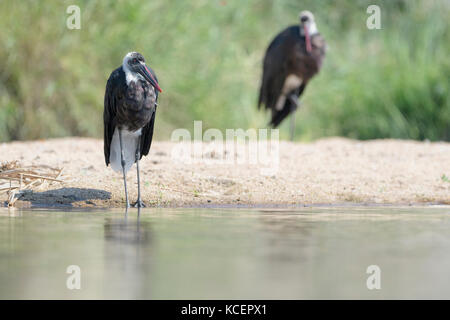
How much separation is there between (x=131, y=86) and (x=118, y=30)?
504 centimetres

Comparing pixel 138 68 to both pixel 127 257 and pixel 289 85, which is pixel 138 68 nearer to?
pixel 127 257

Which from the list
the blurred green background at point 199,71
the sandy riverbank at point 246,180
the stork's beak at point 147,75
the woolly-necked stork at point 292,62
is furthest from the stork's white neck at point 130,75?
the woolly-necked stork at point 292,62

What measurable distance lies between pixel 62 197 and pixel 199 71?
241 inches

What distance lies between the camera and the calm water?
11.4ft

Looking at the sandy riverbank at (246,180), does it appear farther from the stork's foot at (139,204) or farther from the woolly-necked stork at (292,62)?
the woolly-necked stork at (292,62)

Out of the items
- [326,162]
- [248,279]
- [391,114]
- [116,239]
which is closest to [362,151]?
[326,162]

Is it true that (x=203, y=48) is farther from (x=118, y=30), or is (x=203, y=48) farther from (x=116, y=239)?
(x=116, y=239)

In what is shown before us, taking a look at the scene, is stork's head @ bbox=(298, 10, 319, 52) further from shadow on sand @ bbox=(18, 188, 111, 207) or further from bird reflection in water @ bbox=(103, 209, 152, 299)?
bird reflection in water @ bbox=(103, 209, 152, 299)

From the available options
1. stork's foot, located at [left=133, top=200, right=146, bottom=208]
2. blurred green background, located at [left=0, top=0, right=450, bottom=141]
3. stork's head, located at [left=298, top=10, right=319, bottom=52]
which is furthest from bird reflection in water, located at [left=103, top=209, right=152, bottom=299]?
stork's head, located at [left=298, top=10, right=319, bottom=52]

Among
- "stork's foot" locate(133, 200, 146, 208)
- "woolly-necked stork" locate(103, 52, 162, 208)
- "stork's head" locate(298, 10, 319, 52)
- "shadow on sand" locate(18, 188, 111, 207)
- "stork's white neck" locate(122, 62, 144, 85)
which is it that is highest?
"stork's head" locate(298, 10, 319, 52)

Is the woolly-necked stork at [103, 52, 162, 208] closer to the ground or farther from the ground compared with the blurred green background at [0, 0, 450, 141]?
closer to the ground

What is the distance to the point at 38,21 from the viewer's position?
457 inches

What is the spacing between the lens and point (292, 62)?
11922 mm

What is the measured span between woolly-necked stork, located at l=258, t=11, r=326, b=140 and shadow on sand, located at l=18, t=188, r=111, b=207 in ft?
17.8
